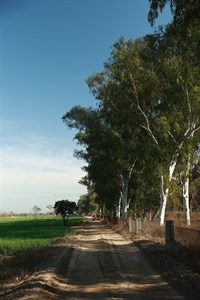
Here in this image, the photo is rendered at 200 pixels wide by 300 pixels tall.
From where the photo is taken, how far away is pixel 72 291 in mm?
12031

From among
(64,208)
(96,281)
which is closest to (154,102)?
(96,281)

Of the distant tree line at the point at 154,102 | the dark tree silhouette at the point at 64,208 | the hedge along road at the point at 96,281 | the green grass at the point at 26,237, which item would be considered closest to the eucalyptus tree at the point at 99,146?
the distant tree line at the point at 154,102

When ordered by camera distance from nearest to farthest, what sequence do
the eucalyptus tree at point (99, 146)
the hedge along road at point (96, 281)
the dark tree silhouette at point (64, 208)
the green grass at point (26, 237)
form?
the hedge along road at point (96, 281) → the green grass at point (26, 237) → the eucalyptus tree at point (99, 146) → the dark tree silhouette at point (64, 208)

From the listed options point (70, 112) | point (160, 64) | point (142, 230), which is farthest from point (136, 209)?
point (160, 64)

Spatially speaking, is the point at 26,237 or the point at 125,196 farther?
the point at 125,196

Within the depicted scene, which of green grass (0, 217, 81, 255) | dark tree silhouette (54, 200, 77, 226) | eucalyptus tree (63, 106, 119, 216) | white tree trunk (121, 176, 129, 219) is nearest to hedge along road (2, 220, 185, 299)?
green grass (0, 217, 81, 255)

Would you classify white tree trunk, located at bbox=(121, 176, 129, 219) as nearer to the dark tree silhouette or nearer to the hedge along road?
the dark tree silhouette

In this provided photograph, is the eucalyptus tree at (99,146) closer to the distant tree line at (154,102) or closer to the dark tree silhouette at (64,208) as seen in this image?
the distant tree line at (154,102)

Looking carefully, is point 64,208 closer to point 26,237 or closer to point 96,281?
point 26,237

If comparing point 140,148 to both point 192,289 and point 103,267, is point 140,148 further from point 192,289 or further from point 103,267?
point 192,289

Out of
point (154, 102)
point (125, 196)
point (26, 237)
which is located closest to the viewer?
point (154, 102)

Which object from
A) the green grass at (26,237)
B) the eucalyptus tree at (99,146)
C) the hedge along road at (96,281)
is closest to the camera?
A: the hedge along road at (96,281)

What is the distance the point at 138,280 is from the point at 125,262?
4.49 m

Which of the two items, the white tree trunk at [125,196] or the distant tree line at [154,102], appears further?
the white tree trunk at [125,196]
